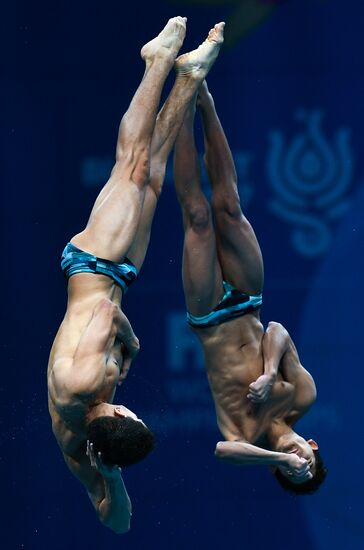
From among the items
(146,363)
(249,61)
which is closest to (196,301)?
(146,363)

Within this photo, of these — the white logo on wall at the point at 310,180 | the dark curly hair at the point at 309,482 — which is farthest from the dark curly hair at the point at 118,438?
the white logo on wall at the point at 310,180

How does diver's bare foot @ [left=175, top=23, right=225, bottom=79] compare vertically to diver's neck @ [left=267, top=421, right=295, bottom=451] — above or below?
above

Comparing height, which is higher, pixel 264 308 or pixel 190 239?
pixel 190 239

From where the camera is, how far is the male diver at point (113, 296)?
17.8 ft

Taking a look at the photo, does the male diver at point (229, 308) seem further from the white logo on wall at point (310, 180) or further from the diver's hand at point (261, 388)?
the white logo on wall at point (310, 180)

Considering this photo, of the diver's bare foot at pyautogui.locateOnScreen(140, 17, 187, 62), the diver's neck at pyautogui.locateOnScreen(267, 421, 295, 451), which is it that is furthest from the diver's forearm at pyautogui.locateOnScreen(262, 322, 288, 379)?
the diver's bare foot at pyautogui.locateOnScreen(140, 17, 187, 62)

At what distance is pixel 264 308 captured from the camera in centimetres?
818

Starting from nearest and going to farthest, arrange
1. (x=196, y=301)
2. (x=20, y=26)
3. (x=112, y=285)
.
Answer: (x=112, y=285) < (x=196, y=301) < (x=20, y=26)

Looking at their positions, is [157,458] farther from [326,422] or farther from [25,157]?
[25,157]

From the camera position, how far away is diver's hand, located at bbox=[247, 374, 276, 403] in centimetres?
621

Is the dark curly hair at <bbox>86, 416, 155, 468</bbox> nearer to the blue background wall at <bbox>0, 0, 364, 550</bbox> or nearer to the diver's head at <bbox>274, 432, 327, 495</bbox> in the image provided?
the diver's head at <bbox>274, 432, 327, 495</bbox>

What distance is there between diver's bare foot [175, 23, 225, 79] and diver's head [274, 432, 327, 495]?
1.90 metres

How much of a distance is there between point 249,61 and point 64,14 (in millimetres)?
1237

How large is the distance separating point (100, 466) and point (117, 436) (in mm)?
214
